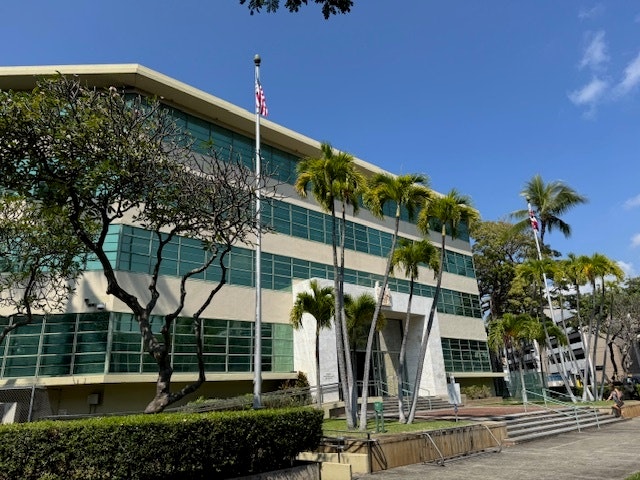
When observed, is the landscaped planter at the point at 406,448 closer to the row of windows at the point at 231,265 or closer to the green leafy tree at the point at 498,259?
the row of windows at the point at 231,265

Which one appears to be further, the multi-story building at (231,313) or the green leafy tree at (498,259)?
the green leafy tree at (498,259)

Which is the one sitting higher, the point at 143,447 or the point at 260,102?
the point at 260,102

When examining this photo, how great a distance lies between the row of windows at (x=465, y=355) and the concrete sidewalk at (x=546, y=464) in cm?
1532

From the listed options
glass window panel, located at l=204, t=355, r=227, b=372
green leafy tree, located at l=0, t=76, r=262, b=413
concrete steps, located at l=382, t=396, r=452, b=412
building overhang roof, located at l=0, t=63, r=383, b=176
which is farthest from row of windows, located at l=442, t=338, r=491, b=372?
green leafy tree, located at l=0, t=76, r=262, b=413

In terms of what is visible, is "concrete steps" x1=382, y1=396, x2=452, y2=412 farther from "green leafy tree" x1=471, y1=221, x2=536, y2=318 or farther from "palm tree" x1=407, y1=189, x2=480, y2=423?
"green leafy tree" x1=471, y1=221, x2=536, y2=318

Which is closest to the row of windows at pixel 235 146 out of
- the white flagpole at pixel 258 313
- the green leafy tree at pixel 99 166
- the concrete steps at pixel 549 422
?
the white flagpole at pixel 258 313

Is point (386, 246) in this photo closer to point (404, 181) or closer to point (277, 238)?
point (277, 238)

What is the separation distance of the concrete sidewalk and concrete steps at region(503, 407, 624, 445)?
690 millimetres

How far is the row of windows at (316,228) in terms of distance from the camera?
2462cm

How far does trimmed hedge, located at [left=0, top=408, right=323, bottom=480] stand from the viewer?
6789mm

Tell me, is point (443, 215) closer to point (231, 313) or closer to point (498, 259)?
point (231, 313)

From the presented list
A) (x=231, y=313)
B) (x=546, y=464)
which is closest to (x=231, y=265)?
(x=231, y=313)

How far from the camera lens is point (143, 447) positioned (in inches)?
284

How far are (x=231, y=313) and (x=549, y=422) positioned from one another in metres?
13.9
